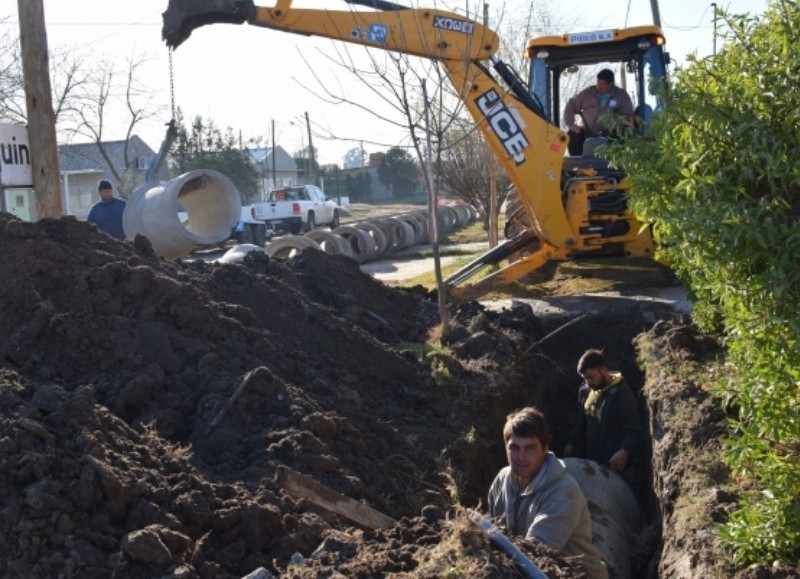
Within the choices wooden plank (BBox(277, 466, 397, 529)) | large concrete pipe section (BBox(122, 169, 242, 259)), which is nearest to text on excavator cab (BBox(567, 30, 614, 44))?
large concrete pipe section (BBox(122, 169, 242, 259))

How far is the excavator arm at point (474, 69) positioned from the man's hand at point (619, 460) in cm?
471

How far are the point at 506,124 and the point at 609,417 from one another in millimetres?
5342

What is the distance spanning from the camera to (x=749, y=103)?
4.27 meters

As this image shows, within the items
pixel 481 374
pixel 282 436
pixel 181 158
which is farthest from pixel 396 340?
pixel 181 158

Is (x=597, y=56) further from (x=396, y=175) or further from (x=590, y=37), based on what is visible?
(x=396, y=175)

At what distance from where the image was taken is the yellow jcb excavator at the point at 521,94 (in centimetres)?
1231

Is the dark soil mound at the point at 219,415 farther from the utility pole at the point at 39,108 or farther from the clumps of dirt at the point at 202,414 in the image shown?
the utility pole at the point at 39,108

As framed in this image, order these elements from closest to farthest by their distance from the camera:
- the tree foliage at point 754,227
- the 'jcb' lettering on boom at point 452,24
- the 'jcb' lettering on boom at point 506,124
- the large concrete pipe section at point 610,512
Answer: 1. the tree foliage at point 754,227
2. the large concrete pipe section at point 610,512
3. the 'jcb' lettering on boom at point 452,24
4. the 'jcb' lettering on boom at point 506,124

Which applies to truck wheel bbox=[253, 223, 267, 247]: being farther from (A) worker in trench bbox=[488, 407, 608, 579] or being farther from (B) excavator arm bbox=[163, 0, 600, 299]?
(A) worker in trench bbox=[488, 407, 608, 579]

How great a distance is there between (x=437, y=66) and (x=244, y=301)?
400 centimetres

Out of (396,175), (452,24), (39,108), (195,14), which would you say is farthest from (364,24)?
(396,175)

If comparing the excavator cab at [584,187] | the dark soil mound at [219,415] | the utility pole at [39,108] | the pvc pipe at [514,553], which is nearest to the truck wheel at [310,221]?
the excavator cab at [584,187]

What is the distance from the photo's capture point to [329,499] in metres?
5.45

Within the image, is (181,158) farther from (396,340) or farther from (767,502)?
(767,502)
